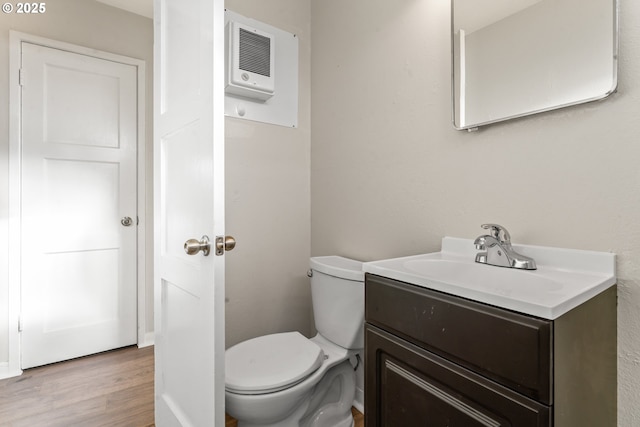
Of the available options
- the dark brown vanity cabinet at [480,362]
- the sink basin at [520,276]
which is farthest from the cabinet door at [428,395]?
the sink basin at [520,276]

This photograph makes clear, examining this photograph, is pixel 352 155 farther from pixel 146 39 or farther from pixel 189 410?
pixel 146 39

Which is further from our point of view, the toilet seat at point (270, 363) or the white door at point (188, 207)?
the toilet seat at point (270, 363)

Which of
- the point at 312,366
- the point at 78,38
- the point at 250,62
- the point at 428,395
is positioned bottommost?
the point at 312,366

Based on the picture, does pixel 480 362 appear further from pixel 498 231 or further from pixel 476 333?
pixel 498 231

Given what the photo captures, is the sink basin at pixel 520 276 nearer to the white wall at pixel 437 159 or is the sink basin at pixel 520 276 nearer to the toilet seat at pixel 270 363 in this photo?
the white wall at pixel 437 159

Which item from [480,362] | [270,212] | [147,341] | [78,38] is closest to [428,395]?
[480,362]

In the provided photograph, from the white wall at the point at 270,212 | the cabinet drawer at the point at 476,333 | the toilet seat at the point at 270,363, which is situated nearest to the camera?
the cabinet drawer at the point at 476,333

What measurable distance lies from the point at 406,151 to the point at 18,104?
2321 mm

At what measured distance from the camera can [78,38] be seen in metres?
2.20

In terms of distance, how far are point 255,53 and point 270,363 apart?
4.65 feet

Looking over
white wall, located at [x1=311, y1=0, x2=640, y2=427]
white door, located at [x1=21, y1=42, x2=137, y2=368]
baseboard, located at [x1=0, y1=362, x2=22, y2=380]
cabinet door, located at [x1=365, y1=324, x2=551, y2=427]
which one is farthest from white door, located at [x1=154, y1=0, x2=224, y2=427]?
baseboard, located at [x1=0, y1=362, x2=22, y2=380]

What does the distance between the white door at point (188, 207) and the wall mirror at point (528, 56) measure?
2.74 feet

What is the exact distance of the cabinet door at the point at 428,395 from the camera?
64 cm

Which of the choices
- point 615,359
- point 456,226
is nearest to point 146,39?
point 456,226
